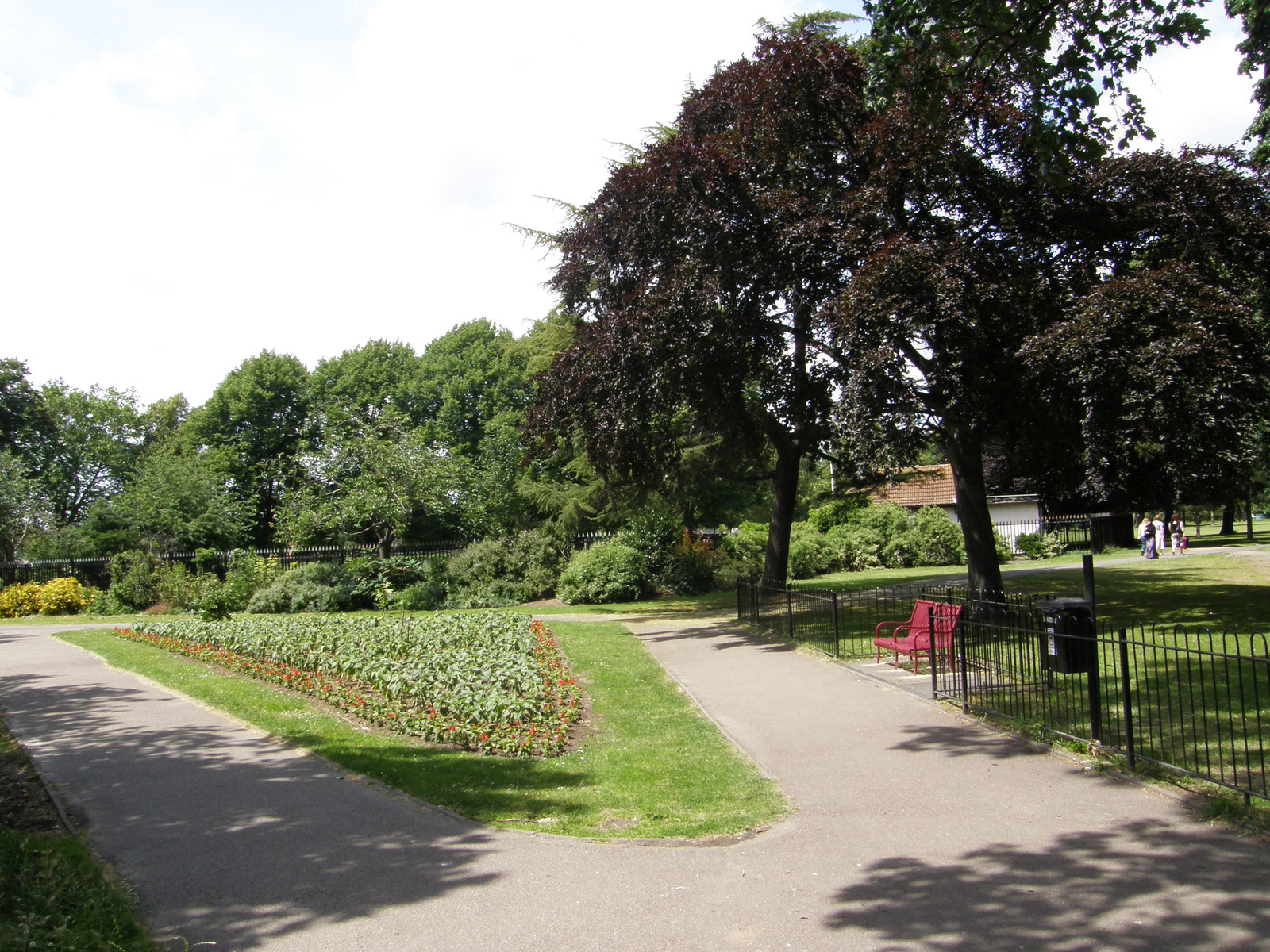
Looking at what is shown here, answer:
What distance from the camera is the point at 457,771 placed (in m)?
7.43

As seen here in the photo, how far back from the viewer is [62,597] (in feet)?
94.3

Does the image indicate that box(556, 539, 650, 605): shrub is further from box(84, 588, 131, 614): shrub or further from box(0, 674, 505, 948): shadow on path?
box(0, 674, 505, 948): shadow on path

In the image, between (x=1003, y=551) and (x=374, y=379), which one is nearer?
(x=1003, y=551)

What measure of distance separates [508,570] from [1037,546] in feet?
62.3

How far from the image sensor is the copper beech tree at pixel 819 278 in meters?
12.9

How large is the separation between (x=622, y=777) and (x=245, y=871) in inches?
116

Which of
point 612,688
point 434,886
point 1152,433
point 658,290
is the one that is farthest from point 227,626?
point 1152,433

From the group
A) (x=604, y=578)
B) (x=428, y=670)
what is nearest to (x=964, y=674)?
(x=428, y=670)

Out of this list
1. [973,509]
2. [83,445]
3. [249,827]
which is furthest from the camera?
[83,445]

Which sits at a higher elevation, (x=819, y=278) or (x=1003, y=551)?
(x=819, y=278)

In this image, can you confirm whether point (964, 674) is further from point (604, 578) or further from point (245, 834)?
point (604, 578)

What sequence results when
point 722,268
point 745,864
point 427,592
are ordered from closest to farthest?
point 745,864 → point 722,268 → point 427,592

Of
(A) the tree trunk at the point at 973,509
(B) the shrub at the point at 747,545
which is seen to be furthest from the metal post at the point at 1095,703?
(B) the shrub at the point at 747,545

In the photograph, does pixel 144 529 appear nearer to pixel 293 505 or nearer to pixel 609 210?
pixel 293 505
